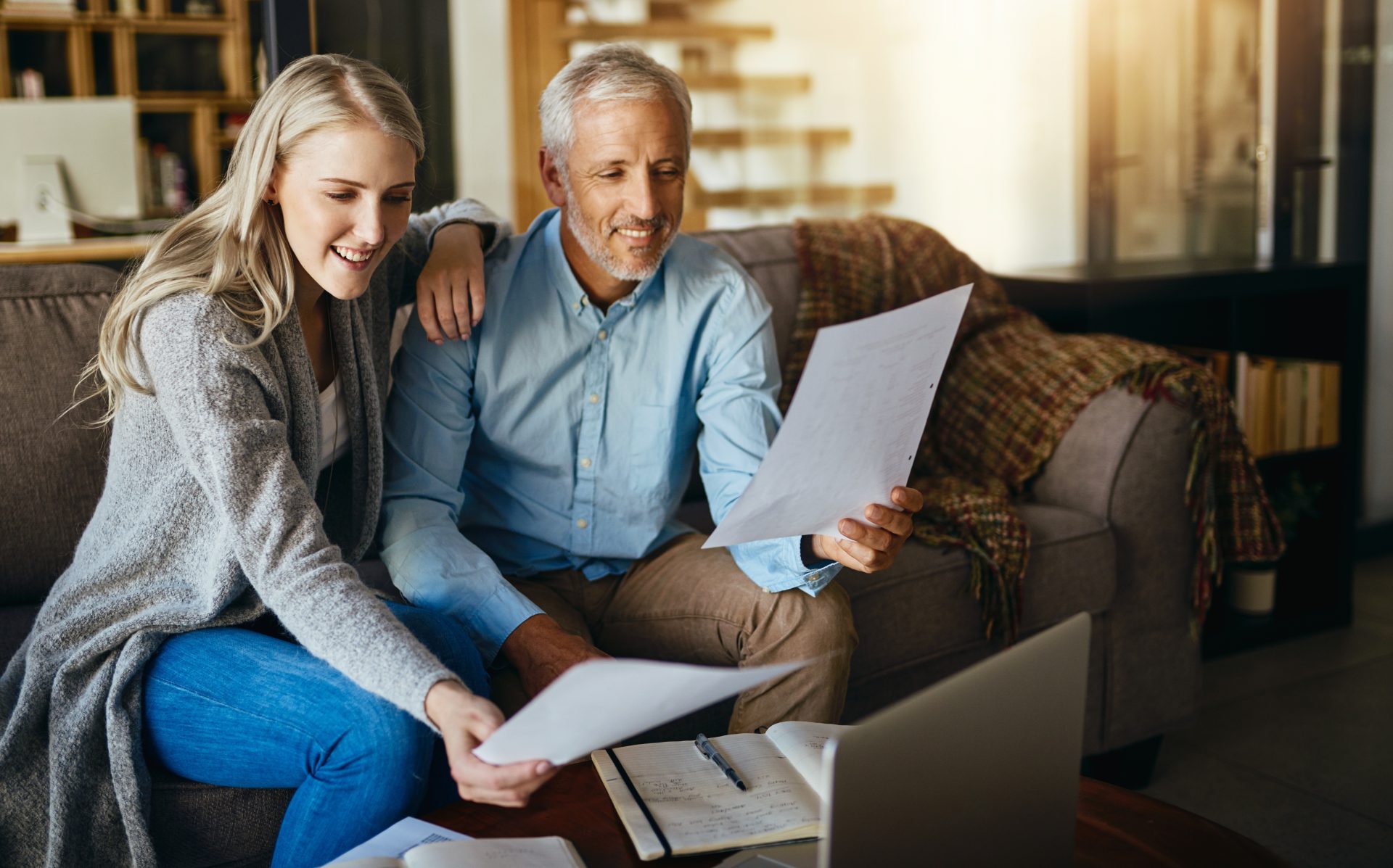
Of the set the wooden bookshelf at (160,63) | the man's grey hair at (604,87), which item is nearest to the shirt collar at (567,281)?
the man's grey hair at (604,87)

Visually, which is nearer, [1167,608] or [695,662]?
[695,662]

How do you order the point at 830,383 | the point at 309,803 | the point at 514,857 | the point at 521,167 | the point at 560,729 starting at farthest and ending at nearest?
the point at 521,167 < the point at 309,803 < the point at 830,383 < the point at 514,857 < the point at 560,729

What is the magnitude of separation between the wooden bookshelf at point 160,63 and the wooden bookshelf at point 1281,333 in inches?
158

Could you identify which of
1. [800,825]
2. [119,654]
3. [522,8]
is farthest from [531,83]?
[800,825]

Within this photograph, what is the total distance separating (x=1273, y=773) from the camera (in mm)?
2023

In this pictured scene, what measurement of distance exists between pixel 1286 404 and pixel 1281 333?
9.7 inches

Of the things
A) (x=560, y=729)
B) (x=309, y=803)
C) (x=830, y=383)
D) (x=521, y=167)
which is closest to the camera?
(x=560, y=729)

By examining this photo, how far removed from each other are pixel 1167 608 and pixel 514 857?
1464 millimetres

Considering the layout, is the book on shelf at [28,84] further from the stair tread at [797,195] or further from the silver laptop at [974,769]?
the silver laptop at [974,769]

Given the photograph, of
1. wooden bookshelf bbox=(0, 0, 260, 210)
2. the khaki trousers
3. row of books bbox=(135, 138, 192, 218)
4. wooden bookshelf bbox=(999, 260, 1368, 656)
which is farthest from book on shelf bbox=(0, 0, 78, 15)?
the khaki trousers

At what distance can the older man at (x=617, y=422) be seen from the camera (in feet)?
4.72

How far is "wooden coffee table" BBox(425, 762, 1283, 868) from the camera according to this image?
3.10 ft

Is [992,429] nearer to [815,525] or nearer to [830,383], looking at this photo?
[815,525]

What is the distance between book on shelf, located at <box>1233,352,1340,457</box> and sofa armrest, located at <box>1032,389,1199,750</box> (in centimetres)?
75
